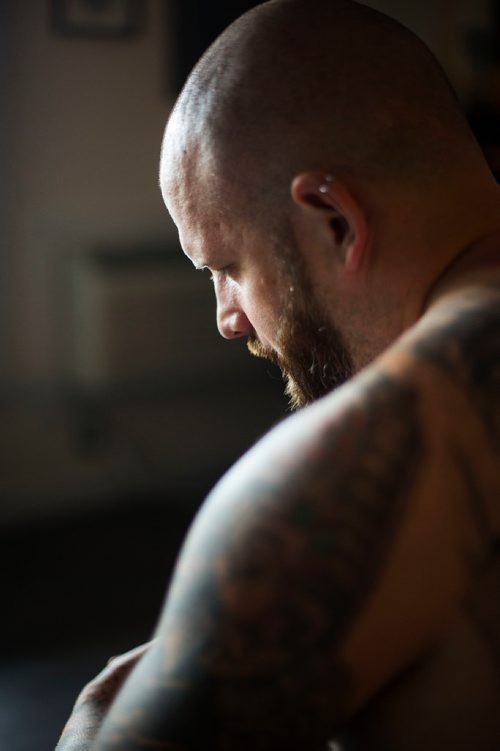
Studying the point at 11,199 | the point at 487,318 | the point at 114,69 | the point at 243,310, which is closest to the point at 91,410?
the point at 11,199

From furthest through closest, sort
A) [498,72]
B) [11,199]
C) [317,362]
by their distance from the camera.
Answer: [498,72] → [11,199] → [317,362]

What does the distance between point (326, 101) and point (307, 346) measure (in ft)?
0.74

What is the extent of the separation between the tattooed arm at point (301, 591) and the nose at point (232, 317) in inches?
16.3

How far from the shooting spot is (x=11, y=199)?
2973 mm

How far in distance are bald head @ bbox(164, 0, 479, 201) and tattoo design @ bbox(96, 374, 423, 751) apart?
13.0 inches

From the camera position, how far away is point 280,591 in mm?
Result: 549

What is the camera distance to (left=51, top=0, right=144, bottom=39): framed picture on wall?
292 cm

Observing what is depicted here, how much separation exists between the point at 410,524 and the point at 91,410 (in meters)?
2.67

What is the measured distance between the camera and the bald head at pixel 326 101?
2.71 feet

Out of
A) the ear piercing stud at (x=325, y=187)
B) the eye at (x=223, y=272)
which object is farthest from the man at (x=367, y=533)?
the eye at (x=223, y=272)

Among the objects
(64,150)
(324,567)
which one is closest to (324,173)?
(324,567)

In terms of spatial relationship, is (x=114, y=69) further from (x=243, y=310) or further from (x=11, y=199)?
(x=243, y=310)

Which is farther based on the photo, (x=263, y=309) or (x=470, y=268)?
(x=263, y=309)

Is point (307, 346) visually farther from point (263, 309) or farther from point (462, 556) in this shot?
point (462, 556)
